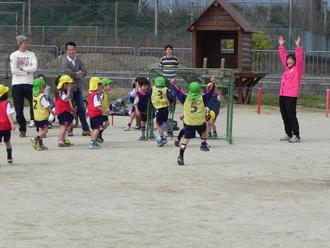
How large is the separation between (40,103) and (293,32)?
29883 mm

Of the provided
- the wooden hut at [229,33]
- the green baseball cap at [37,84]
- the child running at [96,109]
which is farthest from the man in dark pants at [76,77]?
the wooden hut at [229,33]

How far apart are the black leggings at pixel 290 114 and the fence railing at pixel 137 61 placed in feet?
44.8

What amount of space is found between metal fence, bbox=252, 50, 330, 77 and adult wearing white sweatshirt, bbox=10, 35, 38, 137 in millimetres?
15474

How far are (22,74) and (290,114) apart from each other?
528 cm

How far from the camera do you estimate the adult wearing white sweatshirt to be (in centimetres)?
1741

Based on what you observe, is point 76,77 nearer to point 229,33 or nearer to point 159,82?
point 159,82

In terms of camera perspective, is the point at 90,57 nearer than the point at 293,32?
Yes

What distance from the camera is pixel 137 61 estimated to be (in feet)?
104

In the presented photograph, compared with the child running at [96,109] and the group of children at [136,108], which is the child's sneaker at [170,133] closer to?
the group of children at [136,108]

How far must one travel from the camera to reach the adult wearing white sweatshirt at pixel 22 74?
17406 mm

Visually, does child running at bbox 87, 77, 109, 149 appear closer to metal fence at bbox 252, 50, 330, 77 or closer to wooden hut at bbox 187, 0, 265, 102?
wooden hut at bbox 187, 0, 265, 102

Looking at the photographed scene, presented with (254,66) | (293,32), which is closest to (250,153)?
(254,66)

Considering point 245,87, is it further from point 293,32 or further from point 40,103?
point 293,32

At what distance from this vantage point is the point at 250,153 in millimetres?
15078
